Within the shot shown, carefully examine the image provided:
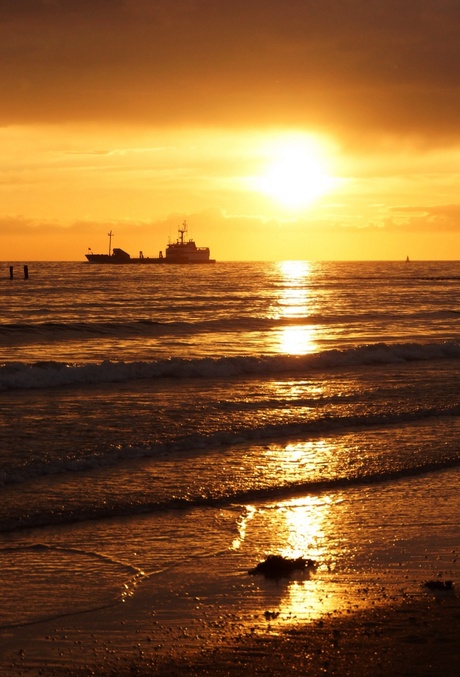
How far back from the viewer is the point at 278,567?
7.84 metres

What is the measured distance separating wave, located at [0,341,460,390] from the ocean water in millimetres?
78

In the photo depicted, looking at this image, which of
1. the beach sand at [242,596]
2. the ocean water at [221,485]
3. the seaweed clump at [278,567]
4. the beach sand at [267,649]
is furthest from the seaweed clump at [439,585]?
the seaweed clump at [278,567]

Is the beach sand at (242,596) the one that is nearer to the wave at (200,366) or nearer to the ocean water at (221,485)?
the ocean water at (221,485)

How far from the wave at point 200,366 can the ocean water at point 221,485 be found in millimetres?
78

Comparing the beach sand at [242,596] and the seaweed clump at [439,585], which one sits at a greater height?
the seaweed clump at [439,585]

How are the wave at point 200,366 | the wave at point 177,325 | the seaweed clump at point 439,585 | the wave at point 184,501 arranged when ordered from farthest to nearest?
the wave at point 177,325 < the wave at point 200,366 < the wave at point 184,501 < the seaweed clump at point 439,585

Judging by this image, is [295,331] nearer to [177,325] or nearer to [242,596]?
[177,325]

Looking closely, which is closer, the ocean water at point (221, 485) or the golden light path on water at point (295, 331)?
the ocean water at point (221, 485)

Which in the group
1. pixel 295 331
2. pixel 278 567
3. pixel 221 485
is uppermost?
pixel 278 567

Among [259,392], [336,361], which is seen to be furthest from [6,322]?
[259,392]

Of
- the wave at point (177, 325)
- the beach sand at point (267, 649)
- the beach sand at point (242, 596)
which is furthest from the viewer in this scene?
the wave at point (177, 325)

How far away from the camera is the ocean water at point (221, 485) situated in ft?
24.6

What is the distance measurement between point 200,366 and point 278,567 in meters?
17.2

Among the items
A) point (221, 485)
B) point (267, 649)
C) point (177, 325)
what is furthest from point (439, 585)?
point (177, 325)
